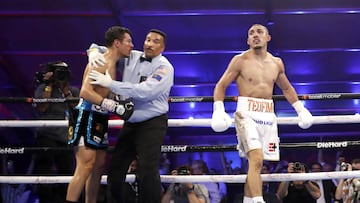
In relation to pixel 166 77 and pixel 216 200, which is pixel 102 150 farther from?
pixel 216 200

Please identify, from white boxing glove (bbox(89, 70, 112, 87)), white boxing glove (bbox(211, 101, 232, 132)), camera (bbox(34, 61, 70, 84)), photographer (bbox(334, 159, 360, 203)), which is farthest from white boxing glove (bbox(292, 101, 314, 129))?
camera (bbox(34, 61, 70, 84))

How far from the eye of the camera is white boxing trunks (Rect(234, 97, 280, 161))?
2975 millimetres

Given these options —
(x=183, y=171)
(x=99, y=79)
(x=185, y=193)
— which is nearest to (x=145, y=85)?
(x=99, y=79)

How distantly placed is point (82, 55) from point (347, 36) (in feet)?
13.9

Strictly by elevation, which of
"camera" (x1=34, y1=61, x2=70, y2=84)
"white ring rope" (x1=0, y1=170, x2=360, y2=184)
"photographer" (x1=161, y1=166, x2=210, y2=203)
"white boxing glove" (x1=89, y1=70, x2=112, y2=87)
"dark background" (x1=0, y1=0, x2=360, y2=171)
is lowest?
"photographer" (x1=161, y1=166, x2=210, y2=203)

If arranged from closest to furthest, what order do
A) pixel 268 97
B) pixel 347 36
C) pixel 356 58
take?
1. pixel 268 97
2. pixel 347 36
3. pixel 356 58

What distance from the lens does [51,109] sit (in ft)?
12.7

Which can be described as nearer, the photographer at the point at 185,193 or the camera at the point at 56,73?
the camera at the point at 56,73

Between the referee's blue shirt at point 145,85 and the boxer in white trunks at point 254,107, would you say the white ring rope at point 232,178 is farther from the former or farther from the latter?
the referee's blue shirt at point 145,85

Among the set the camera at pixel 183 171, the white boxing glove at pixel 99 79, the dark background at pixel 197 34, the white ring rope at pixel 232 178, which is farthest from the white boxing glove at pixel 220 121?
the dark background at pixel 197 34

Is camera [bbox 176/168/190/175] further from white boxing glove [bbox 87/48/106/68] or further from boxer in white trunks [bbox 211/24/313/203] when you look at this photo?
white boxing glove [bbox 87/48/106/68]

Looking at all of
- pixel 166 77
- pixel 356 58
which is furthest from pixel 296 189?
pixel 356 58

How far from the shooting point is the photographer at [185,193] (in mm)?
3905

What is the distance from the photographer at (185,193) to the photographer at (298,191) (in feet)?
2.12
